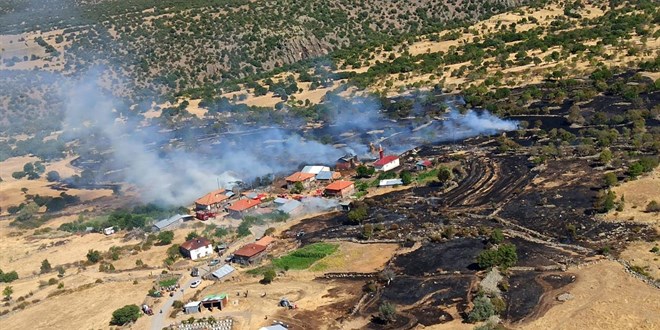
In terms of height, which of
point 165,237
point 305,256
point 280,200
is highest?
point 305,256

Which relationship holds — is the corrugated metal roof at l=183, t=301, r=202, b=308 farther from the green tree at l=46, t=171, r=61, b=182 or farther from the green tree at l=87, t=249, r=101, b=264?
the green tree at l=46, t=171, r=61, b=182

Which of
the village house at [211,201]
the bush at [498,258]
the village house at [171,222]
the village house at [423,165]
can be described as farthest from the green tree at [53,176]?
the bush at [498,258]

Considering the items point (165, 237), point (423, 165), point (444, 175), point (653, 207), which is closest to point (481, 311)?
point (653, 207)

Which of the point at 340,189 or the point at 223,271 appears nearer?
the point at 223,271

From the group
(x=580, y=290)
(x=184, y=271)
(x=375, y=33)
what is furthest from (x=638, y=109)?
(x=375, y=33)

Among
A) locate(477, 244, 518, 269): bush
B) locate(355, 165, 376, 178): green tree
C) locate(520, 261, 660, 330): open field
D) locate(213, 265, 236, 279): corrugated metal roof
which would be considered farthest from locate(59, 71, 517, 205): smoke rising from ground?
locate(520, 261, 660, 330): open field

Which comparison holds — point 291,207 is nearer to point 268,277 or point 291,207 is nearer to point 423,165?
point 268,277
